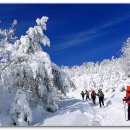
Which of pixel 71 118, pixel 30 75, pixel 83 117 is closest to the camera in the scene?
pixel 71 118

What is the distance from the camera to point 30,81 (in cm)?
1820

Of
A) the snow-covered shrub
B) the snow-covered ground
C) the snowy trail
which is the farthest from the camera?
the snow-covered shrub

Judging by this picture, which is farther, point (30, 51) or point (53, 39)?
point (30, 51)

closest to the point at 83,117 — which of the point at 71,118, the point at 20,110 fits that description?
the point at 71,118

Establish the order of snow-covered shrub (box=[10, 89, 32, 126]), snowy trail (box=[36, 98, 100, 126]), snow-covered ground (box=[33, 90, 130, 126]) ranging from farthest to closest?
snow-covered shrub (box=[10, 89, 32, 126]), snow-covered ground (box=[33, 90, 130, 126]), snowy trail (box=[36, 98, 100, 126])

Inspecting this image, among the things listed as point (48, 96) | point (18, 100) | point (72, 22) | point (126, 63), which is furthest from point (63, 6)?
point (126, 63)

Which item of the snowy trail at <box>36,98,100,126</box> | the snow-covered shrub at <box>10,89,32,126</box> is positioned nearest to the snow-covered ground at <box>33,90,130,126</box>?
the snowy trail at <box>36,98,100,126</box>

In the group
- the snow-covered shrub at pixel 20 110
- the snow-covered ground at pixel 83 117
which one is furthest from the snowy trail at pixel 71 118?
the snow-covered shrub at pixel 20 110

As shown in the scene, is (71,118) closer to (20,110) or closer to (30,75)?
(20,110)

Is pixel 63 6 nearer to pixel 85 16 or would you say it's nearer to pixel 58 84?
pixel 85 16

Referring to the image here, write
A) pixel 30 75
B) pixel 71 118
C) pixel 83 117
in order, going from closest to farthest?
1. pixel 71 118
2. pixel 83 117
3. pixel 30 75

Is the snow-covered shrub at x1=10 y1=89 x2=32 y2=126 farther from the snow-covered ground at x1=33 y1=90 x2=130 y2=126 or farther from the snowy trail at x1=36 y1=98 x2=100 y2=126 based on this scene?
the snowy trail at x1=36 y1=98 x2=100 y2=126

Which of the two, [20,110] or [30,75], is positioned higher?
[30,75]

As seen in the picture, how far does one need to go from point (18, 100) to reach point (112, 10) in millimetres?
4766
